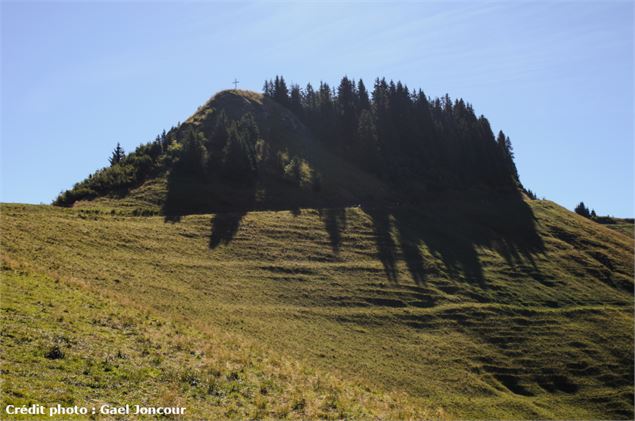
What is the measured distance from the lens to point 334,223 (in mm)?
82875

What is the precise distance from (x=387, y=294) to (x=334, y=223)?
74.0 ft

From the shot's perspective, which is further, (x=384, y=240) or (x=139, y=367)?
(x=384, y=240)

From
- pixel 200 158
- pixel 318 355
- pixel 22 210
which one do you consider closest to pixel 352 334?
pixel 318 355

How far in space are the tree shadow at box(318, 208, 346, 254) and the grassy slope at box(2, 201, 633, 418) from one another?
1.20 ft

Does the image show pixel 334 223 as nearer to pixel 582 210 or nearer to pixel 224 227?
pixel 224 227

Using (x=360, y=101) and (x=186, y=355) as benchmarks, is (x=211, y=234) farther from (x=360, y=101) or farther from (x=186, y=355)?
(x=360, y=101)

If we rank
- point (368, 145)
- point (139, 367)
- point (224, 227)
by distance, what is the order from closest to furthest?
point (139, 367), point (224, 227), point (368, 145)

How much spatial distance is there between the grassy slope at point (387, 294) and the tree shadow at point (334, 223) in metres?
0.36

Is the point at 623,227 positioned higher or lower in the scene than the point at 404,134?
lower

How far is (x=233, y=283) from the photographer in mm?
58312

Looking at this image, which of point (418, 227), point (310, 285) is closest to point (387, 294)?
point (310, 285)

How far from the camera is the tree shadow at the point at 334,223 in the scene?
75469 millimetres

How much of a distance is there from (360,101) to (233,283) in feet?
296

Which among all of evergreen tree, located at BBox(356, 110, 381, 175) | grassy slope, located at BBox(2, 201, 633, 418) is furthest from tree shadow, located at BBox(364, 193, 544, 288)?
evergreen tree, located at BBox(356, 110, 381, 175)
